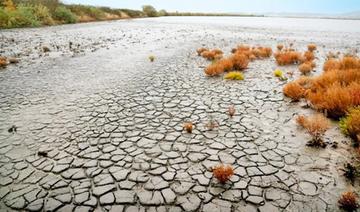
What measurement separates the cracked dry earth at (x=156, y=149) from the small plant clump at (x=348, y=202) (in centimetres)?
12

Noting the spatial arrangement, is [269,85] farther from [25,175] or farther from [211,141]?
[25,175]

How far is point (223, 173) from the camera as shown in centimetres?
344

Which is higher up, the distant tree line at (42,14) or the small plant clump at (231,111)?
the distant tree line at (42,14)

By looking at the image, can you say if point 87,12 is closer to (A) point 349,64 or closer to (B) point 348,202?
(A) point 349,64

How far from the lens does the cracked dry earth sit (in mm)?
3191

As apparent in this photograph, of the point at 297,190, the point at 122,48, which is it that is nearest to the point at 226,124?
the point at 297,190

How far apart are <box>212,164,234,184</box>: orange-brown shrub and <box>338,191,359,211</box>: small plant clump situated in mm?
1301

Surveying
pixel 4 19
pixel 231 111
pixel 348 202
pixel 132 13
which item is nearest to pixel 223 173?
pixel 348 202

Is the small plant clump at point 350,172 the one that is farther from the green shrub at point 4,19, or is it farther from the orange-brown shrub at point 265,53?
the green shrub at point 4,19

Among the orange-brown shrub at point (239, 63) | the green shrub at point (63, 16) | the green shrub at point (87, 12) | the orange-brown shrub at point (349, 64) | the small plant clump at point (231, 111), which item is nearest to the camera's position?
the small plant clump at point (231, 111)

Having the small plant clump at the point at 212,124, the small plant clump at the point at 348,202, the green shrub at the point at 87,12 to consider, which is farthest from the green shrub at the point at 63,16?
the small plant clump at the point at 348,202

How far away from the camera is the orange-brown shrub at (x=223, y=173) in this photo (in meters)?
3.42

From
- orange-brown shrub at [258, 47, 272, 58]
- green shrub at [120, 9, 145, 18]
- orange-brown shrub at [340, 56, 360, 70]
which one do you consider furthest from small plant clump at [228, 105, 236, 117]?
green shrub at [120, 9, 145, 18]

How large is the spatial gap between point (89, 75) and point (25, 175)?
5.62 m
